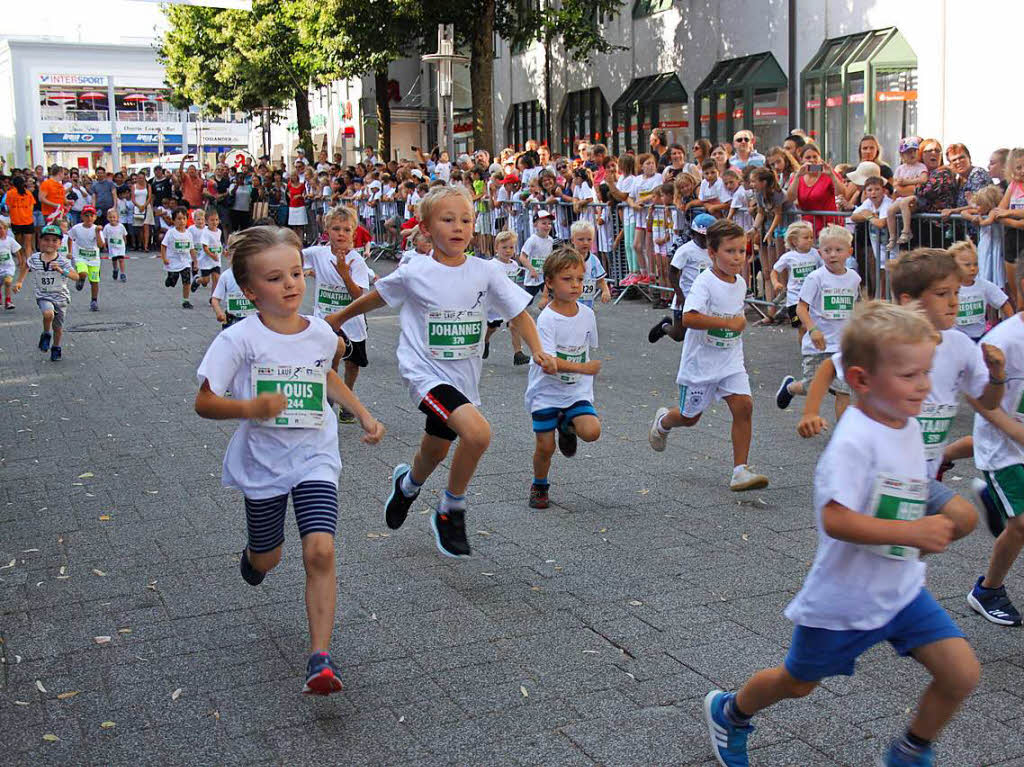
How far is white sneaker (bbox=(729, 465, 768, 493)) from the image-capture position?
7.25 meters

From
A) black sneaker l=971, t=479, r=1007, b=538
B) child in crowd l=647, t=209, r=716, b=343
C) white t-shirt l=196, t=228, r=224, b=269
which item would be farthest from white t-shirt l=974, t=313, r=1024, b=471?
white t-shirt l=196, t=228, r=224, b=269

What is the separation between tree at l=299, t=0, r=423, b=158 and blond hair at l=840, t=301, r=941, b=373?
27.2 meters

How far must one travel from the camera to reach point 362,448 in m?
8.96

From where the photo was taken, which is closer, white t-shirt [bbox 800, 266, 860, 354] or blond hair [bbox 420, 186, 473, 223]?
blond hair [bbox 420, 186, 473, 223]

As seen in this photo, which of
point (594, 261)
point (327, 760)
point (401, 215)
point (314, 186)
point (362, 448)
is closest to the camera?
point (327, 760)

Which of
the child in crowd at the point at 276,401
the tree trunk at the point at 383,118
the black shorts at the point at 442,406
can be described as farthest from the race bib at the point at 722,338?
the tree trunk at the point at 383,118

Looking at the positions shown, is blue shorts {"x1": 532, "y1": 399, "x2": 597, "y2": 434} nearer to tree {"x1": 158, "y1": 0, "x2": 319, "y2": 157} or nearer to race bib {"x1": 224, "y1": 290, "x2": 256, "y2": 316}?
race bib {"x1": 224, "y1": 290, "x2": 256, "y2": 316}

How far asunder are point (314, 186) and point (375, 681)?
29.5 meters

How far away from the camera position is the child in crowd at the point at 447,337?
6012 mm

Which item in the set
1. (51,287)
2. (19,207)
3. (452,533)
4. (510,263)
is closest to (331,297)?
(510,263)

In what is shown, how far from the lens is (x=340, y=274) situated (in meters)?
9.91

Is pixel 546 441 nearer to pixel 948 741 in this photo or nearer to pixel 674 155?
pixel 948 741

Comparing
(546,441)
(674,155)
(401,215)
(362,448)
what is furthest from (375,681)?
(401,215)

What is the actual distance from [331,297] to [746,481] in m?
4.38
